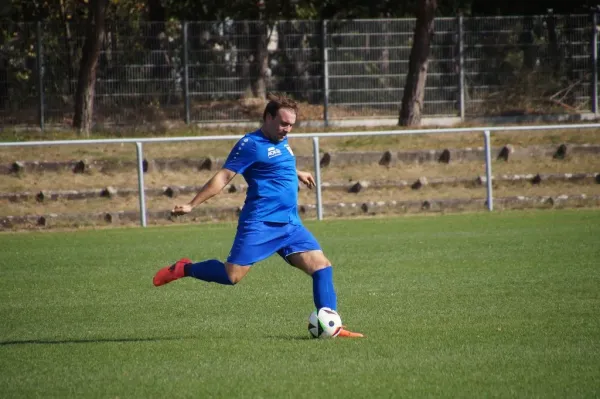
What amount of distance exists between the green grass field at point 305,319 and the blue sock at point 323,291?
14.8 inches

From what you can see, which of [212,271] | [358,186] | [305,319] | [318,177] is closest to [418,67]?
[358,186]

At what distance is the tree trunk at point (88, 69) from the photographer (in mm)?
24109

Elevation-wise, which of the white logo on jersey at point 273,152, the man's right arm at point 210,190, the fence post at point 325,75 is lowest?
the man's right arm at point 210,190

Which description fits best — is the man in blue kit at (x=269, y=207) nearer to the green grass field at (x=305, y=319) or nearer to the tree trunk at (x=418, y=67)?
the green grass field at (x=305, y=319)

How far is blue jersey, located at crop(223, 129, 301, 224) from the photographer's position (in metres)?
8.16

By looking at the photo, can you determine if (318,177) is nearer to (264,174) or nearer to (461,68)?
(461,68)

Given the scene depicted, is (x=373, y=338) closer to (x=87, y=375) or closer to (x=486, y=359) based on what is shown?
(x=486, y=359)

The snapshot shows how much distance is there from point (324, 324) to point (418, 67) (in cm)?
1801

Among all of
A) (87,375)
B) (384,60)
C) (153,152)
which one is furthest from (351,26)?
(87,375)

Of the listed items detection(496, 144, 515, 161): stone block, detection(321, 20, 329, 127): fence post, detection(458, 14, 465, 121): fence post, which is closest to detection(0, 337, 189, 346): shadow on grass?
detection(496, 144, 515, 161): stone block

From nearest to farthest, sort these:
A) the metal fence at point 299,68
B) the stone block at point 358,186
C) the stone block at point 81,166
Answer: the stone block at point 81,166
the stone block at point 358,186
the metal fence at point 299,68

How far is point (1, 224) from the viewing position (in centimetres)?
1909

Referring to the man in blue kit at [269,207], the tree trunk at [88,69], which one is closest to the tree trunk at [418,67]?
the tree trunk at [88,69]

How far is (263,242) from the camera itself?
818 centimetres
